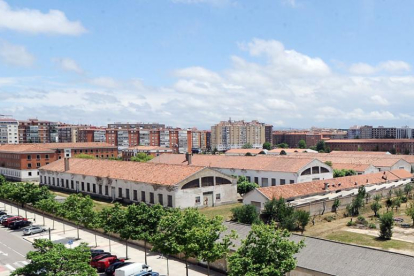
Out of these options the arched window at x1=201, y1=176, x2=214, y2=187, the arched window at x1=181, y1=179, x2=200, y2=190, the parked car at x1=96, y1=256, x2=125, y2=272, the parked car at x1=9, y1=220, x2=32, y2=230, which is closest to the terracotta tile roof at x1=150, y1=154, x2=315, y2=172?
the arched window at x1=201, y1=176, x2=214, y2=187

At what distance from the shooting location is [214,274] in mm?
27172

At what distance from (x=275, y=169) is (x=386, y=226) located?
29.2 m

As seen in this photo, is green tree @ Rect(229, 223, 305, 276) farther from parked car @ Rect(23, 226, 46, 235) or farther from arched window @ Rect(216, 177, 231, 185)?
arched window @ Rect(216, 177, 231, 185)

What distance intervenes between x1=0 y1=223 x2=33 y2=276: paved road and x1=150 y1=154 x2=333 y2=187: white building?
123 ft

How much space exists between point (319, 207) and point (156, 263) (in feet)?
75.8

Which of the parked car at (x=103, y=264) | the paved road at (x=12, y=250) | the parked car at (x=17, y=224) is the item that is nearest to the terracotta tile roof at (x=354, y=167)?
the parked car at (x=17, y=224)

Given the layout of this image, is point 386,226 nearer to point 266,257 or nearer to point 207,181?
point 266,257

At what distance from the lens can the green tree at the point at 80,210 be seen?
35.0m

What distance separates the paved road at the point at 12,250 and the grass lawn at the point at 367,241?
1055 inches

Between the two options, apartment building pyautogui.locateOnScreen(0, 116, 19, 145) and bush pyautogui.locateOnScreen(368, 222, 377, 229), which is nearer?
bush pyautogui.locateOnScreen(368, 222, 377, 229)

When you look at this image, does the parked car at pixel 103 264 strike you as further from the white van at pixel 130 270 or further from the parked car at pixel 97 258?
the white van at pixel 130 270

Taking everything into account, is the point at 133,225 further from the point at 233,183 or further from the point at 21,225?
the point at 233,183

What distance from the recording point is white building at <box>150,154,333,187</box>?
60.6 meters

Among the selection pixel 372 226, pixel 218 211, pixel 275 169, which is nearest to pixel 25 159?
pixel 218 211
